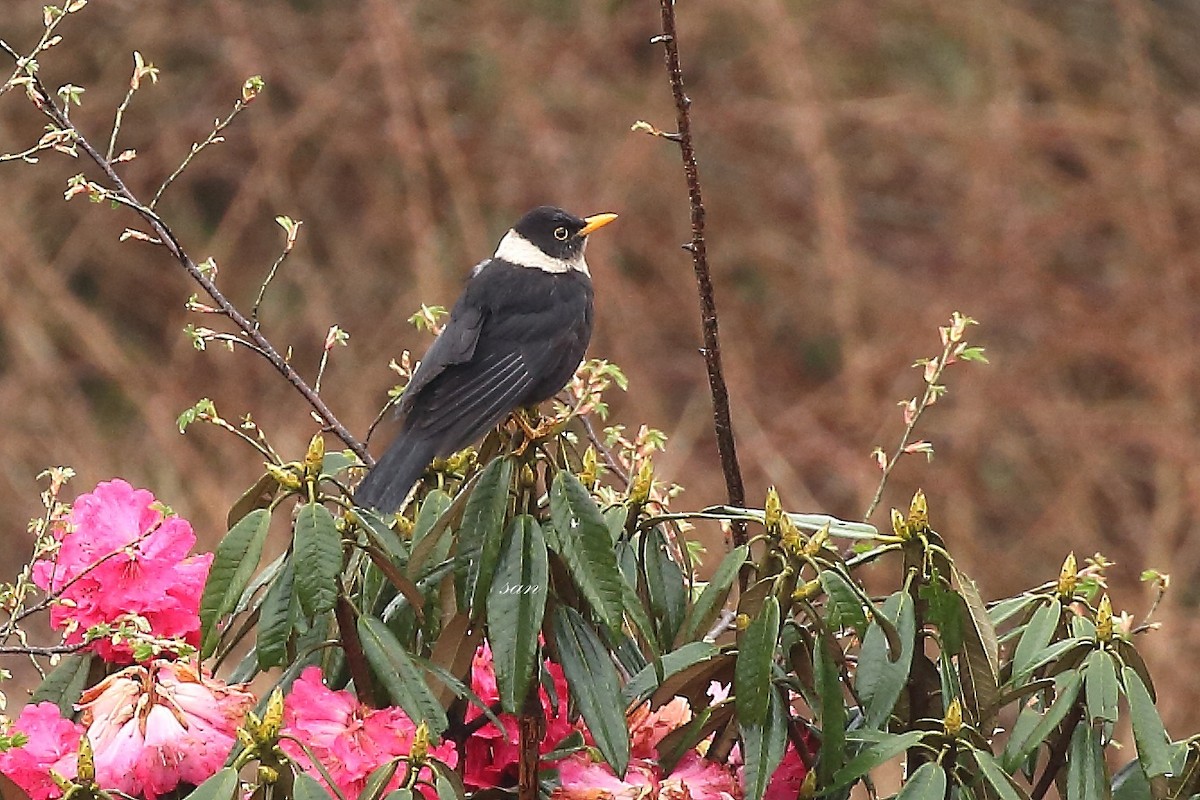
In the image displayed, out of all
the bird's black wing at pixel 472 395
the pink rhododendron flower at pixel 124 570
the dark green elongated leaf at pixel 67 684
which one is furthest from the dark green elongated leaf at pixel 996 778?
the bird's black wing at pixel 472 395

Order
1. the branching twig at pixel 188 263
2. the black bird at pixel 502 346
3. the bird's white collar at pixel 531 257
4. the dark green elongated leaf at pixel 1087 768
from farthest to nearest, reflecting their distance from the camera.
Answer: the bird's white collar at pixel 531 257 → the black bird at pixel 502 346 → the branching twig at pixel 188 263 → the dark green elongated leaf at pixel 1087 768

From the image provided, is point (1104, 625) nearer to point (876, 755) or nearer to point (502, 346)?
point (876, 755)

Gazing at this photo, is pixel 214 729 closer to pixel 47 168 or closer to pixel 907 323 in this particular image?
pixel 907 323

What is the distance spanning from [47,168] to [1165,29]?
5766 mm

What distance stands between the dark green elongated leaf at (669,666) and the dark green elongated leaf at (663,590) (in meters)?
0.08

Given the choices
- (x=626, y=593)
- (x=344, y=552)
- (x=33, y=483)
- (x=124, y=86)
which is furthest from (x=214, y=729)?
(x=124, y=86)

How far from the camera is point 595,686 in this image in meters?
1.53

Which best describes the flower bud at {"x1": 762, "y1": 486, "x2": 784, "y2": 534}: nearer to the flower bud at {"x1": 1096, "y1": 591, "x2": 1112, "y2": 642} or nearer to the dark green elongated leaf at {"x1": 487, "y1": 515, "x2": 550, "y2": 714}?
the dark green elongated leaf at {"x1": 487, "y1": 515, "x2": 550, "y2": 714}

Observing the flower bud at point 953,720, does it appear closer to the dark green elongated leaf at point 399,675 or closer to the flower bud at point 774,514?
the flower bud at point 774,514

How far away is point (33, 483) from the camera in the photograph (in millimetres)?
7863

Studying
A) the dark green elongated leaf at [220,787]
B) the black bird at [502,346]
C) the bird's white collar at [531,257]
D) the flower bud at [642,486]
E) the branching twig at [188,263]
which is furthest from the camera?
the bird's white collar at [531,257]

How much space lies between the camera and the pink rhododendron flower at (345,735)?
1.47 metres

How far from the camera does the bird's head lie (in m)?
3.98

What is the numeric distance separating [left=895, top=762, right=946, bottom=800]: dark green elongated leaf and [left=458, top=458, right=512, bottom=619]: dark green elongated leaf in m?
0.41
